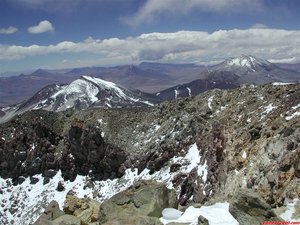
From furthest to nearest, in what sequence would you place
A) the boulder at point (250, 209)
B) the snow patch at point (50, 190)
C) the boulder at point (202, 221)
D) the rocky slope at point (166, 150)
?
1. the snow patch at point (50, 190)
2. the rocky slope at point (166, 150)
3. the boulder at point (250, 209)
4. the boulder at point (202, 221)

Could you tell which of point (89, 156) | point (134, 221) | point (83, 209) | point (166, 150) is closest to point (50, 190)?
point (89, 156)

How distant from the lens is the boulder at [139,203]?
1103 inches

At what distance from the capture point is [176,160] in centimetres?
9012

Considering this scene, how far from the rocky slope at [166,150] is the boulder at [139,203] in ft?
32.0

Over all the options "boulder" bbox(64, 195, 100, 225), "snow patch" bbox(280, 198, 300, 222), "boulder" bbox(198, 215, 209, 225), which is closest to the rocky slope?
"snow patch" bbox(280, 198, 300, 222)

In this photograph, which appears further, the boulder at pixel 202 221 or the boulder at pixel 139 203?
the boulder at pixel 139 203

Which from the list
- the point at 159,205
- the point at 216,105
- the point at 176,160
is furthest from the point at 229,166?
the point at 216,105

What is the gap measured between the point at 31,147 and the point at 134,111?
108ft

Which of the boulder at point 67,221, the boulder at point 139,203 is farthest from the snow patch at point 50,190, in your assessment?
the boulder at point 67,221

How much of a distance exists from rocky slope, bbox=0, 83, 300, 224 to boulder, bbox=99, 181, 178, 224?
32.0ft

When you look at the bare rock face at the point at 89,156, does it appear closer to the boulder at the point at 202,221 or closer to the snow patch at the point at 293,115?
the snow patch at the point at 293,115

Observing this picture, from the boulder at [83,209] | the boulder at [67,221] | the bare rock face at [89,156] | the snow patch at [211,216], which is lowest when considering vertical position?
the bare rock face at [89,156]

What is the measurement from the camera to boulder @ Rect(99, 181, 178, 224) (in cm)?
2802

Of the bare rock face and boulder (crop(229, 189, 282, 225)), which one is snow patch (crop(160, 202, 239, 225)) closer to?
boulder (crop(229, 189, 282, 225))
